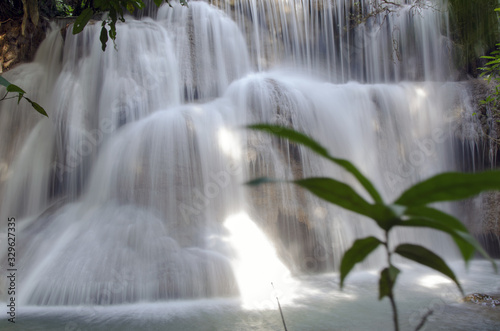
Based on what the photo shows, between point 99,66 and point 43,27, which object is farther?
point 43,27

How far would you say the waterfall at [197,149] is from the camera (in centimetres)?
435

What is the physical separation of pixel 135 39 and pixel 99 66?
2.79 feet

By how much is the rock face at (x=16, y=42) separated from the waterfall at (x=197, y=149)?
31 centimetres

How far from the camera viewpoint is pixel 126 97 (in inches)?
261

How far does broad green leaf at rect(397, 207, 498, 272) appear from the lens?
403 mm

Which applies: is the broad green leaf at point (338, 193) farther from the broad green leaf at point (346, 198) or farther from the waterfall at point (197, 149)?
Result: the waterfall at point (197, 149)

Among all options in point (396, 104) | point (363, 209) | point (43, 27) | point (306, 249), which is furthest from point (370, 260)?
point (43, 27)

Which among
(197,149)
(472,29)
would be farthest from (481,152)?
(197,149)

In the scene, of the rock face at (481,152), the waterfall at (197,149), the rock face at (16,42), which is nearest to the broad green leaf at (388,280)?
the waterfall at (197,149)

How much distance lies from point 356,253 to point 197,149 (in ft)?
16.5

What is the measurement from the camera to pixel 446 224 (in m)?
0.41

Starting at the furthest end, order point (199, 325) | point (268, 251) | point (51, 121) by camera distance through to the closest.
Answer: point (51, 121)
point (268, 251)
point (199, 325)

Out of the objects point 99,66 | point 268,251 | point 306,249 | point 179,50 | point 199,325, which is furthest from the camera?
point 179,50

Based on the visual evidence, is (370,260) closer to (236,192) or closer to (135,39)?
(236,192)
